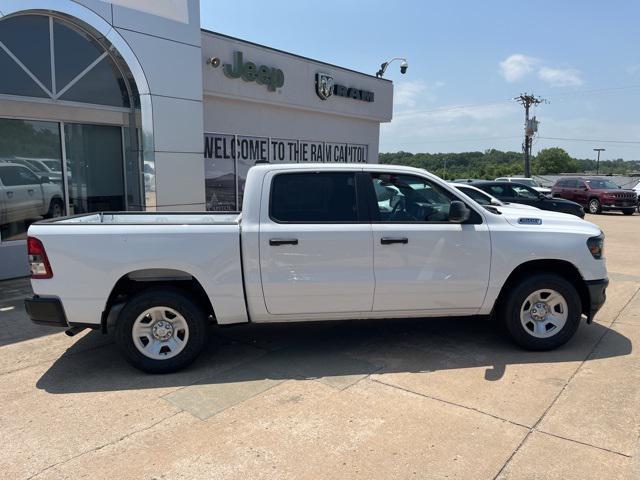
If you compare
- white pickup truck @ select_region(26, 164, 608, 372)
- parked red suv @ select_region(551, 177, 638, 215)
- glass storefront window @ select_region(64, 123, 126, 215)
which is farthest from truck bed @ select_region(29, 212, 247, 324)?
parked red suv @ select_region(551, 177, 638, 215)

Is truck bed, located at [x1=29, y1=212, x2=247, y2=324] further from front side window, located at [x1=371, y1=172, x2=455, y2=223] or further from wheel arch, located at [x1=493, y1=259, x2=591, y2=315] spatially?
wheel arch, located at [x1=493, y1=259, x2=591, y2=315]

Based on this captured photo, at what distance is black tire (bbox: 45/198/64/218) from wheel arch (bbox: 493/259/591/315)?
754 centimetres

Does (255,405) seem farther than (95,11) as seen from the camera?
No

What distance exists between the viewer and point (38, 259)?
→ 4387 millimetres

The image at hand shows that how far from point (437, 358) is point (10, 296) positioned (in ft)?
19.4

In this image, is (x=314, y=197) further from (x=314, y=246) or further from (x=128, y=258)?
(x=128, y=258)

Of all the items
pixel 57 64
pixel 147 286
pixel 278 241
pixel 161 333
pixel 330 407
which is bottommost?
pixel 330 407

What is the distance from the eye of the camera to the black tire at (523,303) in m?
4.98

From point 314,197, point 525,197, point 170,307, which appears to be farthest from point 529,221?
point 525,197

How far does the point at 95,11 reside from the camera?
830 centimetres

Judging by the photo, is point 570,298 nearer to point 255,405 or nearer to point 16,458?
point 255,405

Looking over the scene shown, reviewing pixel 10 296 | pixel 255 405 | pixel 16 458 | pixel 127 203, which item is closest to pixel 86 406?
pixel 16 458

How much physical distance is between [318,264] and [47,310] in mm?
2359

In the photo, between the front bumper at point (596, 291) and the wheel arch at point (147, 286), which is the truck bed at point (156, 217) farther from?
the front bumper at point (596, 291)
